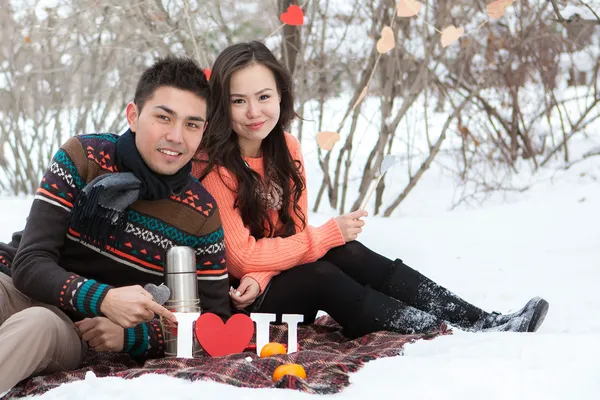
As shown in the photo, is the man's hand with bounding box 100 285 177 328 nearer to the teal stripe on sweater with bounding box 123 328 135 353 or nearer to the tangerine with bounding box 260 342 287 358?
the teal stripe on sweater with bounding box 123 328 135 353

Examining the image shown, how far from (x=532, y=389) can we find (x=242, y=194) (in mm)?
1234

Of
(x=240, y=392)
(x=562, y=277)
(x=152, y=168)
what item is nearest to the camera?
(x=240, y=392)

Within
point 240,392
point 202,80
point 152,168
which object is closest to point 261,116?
point 202,80

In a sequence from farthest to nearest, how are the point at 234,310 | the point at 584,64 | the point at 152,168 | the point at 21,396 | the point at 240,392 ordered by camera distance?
1. the point at 584,64
2. the point at 234,310
3. the point at 152,168
4. the point at 21,396
5. the point at 240,392

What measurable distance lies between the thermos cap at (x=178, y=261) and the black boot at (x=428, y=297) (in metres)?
0.78

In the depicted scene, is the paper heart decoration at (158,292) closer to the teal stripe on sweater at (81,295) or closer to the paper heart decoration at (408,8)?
the teal stripe on sweater at (81,295)

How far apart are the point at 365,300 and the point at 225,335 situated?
52 centimetres

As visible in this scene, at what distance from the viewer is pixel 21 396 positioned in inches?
77.0

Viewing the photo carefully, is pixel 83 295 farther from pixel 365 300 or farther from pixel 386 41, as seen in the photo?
pixel 386 41

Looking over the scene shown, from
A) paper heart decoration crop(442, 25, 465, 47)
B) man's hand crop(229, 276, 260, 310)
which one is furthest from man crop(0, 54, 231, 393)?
paper heart decoration crop(442, 25, 465, 47)

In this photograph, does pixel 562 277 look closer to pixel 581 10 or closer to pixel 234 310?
pixel 234 310

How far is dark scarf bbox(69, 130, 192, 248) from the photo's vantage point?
216 cm

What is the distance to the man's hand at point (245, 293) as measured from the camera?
8.46 ft

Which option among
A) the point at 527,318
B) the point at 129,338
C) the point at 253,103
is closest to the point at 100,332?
the point at 129,338
